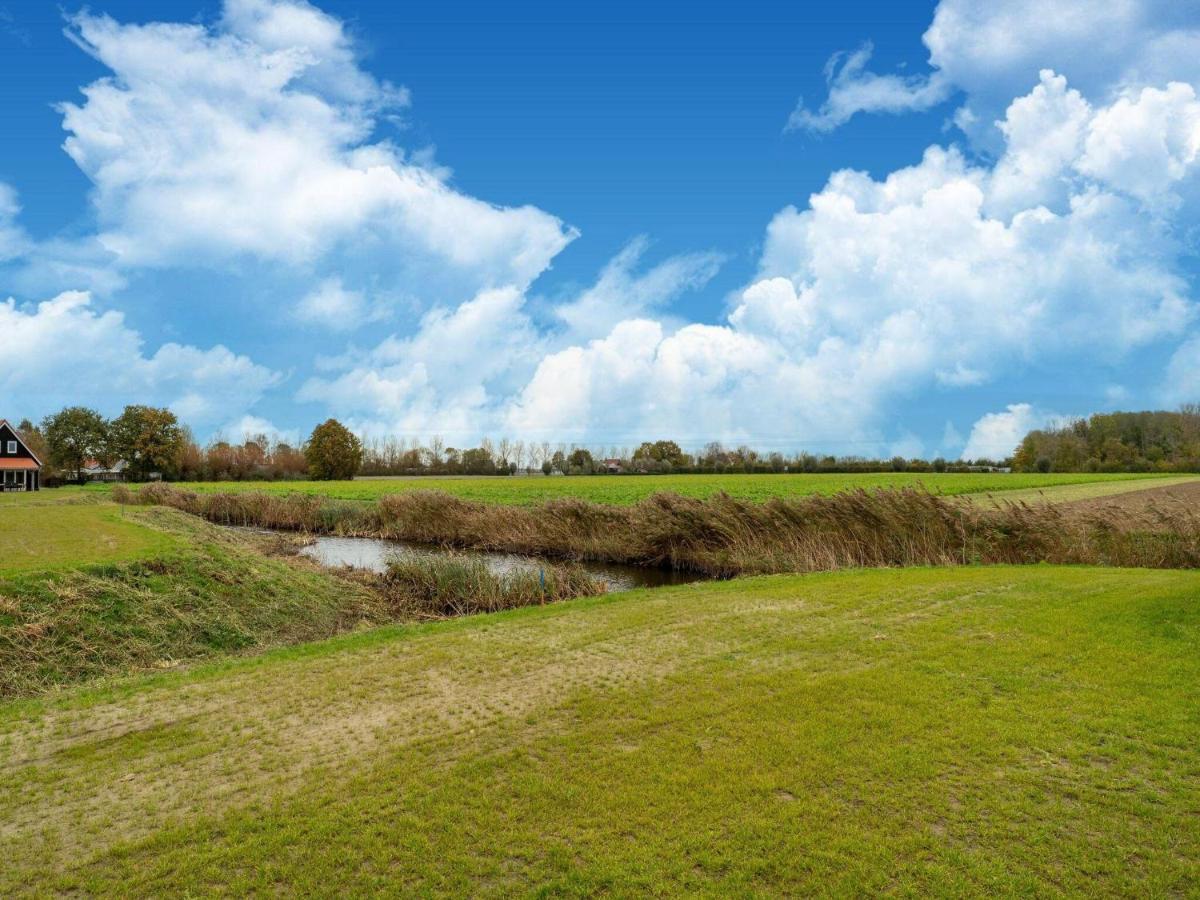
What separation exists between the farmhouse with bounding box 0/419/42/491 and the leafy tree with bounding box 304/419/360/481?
1064 inches

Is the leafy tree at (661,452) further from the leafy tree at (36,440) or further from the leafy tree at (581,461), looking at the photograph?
the leafy tree at (36,440)

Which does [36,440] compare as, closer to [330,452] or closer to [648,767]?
[330,452]

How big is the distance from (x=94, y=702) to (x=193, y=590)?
247 inches

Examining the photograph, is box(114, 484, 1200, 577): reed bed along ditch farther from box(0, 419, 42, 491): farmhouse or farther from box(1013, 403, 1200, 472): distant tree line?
box(1013, 403, 1200, 472): distant tree line

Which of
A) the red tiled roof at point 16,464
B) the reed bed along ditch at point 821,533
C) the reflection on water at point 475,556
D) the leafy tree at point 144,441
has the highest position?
the leafy tree at point 144,441

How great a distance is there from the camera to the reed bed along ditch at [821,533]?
15844 mm

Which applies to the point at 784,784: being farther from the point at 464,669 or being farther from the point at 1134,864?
Result: the point at 464,669

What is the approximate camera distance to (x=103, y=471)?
77438 mm

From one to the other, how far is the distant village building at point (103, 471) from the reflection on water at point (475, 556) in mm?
55067

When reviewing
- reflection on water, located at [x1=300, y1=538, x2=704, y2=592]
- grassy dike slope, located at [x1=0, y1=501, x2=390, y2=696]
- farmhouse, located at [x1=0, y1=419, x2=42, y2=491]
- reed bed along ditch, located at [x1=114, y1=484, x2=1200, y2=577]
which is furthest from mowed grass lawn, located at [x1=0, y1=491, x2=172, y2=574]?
farmhouse, located at [x1=0, y1=419, x2=42, y2=491]

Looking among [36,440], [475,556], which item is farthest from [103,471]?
[475,556]

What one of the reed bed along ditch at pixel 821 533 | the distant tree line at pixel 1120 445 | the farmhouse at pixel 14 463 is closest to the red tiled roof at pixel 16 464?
the farmhouse at pixel 14 463

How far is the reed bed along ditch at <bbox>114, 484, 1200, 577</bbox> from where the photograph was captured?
15844 mm

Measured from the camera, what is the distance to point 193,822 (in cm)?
477
